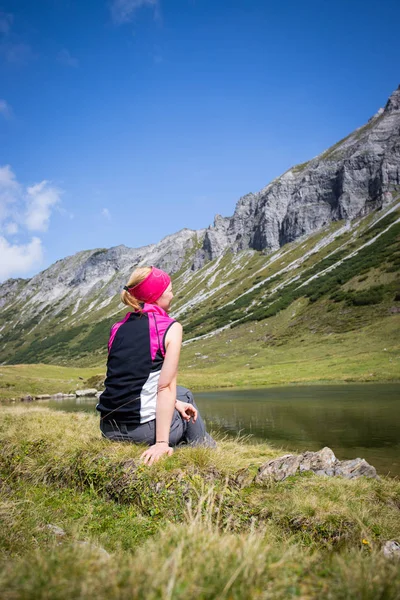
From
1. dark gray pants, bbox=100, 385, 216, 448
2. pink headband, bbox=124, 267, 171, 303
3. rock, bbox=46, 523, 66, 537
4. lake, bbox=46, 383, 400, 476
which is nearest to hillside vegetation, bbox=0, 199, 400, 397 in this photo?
lake, bbox=46, 383, 400, 476

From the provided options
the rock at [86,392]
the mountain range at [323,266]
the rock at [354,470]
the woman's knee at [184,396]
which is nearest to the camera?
the woman's knee at [184,396]

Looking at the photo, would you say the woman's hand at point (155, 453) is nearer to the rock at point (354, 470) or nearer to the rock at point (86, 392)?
the rock at point (354, 470)

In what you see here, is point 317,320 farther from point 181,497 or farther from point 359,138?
point 359,138

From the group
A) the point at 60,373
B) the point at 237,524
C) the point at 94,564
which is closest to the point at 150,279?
the point at 237,524

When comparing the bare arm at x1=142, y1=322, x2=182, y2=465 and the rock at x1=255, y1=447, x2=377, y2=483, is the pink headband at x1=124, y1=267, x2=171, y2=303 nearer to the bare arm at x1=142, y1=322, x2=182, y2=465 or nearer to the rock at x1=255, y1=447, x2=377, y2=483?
the bare arm at x1=142, y1=322, x2=182, y2=465

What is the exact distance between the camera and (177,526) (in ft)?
9.12

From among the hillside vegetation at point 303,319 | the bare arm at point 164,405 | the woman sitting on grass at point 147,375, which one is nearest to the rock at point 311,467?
the woman sitting on grass at point 147,375

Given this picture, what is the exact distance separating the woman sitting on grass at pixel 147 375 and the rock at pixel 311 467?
115 cm

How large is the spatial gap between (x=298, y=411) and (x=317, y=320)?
66.5 m

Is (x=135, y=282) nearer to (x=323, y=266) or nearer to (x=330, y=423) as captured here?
(x=330, y=423)

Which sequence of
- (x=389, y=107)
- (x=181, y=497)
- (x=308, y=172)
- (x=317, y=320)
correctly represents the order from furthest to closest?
1. (x=308, y=172)
2. (x=389, y=107)
3. (x=317, y=320)
4. (x=181, y=497)

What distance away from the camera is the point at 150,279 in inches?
227

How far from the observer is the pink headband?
574cm

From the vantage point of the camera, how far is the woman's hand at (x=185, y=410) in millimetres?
5699
